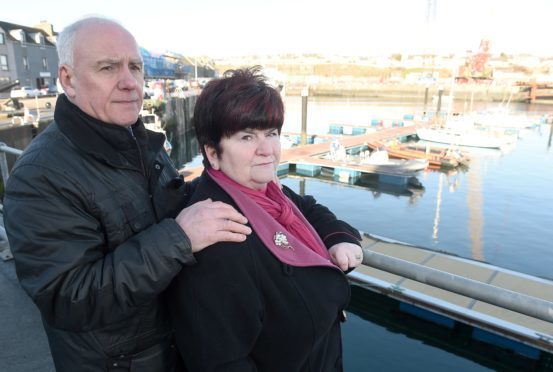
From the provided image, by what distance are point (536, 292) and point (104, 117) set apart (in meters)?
8.09

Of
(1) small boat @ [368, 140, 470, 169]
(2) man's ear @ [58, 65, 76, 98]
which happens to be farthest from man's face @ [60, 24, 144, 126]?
(1) small boat @ [368, 140, 470, 169]

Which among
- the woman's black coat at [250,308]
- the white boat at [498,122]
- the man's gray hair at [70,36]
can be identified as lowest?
the white boat at [498,122]

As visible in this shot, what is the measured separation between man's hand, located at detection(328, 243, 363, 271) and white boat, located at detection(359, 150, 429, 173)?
746 inches

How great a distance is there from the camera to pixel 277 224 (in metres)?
1.30

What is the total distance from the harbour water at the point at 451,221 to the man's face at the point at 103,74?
7154 millimetres

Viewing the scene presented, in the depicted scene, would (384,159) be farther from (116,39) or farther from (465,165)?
(116,39)

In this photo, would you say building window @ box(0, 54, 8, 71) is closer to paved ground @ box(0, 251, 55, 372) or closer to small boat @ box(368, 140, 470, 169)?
small boat @ box(368, 140, 470, 169)

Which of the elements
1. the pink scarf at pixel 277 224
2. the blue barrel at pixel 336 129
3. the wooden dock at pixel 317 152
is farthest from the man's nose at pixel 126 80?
the blue barrel at pixel 336 129

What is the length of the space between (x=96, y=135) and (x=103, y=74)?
222 mm

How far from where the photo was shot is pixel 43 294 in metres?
1.08

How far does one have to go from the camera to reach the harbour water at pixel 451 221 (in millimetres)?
7555

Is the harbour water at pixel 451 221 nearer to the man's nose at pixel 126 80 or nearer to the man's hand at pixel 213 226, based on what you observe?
the man's hand at pixel 213 226

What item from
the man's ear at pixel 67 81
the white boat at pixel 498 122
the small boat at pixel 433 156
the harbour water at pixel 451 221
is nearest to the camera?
the man's ear at pixel 67 81

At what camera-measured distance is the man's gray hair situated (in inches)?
51.5
